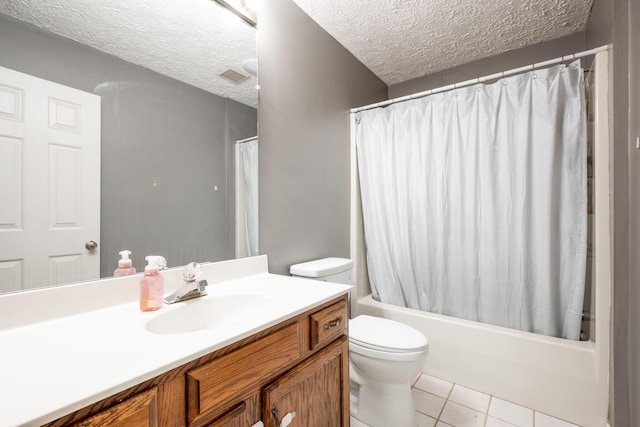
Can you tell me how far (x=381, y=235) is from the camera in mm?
2115

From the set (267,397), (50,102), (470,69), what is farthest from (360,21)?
(267,397)

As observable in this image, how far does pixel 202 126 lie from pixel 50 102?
1.59 ft

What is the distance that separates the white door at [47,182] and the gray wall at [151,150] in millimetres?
35

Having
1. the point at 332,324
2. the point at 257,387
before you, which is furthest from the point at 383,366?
the point at 257,387

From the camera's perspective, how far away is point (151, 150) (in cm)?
104

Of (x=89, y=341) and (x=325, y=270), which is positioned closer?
(x=89, y=341)

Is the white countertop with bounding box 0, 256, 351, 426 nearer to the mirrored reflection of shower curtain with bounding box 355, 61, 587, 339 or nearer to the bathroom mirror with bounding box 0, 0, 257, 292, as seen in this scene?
the bathroom mirror with bounding box 0, 0, 257, 292

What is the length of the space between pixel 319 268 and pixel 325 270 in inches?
1.3

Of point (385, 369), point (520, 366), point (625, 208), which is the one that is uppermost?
point (625, 208)

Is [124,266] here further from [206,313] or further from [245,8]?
[245,8]

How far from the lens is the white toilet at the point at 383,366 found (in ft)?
4.33

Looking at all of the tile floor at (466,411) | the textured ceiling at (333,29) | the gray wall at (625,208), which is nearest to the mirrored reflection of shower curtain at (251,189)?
the textured ceiling at (333,29)

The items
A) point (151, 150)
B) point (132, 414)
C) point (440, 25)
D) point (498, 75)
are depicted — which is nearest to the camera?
point (132, 414)

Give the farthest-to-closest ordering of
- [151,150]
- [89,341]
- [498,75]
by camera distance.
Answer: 1. [498,75]
2. [151,150]
3. [89,341]
